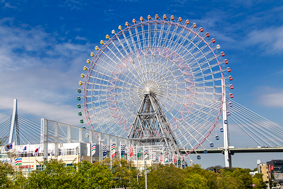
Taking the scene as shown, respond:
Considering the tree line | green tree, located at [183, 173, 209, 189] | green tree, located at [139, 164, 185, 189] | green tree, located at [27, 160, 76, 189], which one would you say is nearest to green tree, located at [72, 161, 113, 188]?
the tree line

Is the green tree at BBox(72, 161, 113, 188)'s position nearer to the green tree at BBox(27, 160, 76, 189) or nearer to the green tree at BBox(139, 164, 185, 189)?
the green tree at BBox(27, 160, 76, 189)

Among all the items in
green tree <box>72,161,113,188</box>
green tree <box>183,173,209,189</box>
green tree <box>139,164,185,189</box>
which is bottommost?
green tree <box>183,173,209,189</box>

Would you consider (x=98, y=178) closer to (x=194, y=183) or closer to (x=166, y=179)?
(x=166, y=179)

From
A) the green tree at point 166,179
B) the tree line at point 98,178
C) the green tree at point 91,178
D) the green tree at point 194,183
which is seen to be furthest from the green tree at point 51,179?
the green tree at point 194,183

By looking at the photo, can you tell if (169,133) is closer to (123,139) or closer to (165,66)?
(123,139)

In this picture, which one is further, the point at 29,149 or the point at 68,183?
the point at 29,149

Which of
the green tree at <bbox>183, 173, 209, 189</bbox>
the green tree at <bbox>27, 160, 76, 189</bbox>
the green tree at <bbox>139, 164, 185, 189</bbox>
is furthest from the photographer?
the green tree at <bbox>183, 173, 209, 189</bbox>

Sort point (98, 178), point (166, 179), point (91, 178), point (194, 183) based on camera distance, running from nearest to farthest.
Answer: point (91, 178), point (98, 178), point (166, 179), point (194, 183)

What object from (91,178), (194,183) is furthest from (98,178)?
(194,183)

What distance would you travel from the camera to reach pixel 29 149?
6253 centimetres

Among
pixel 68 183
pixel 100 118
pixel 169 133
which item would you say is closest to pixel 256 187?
pixel 169 133

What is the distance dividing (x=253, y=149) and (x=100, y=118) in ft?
246

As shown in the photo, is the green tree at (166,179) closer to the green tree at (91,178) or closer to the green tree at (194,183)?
the green tree at (194,183)

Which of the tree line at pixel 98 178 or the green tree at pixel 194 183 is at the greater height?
the tree line at pixel 98 178
